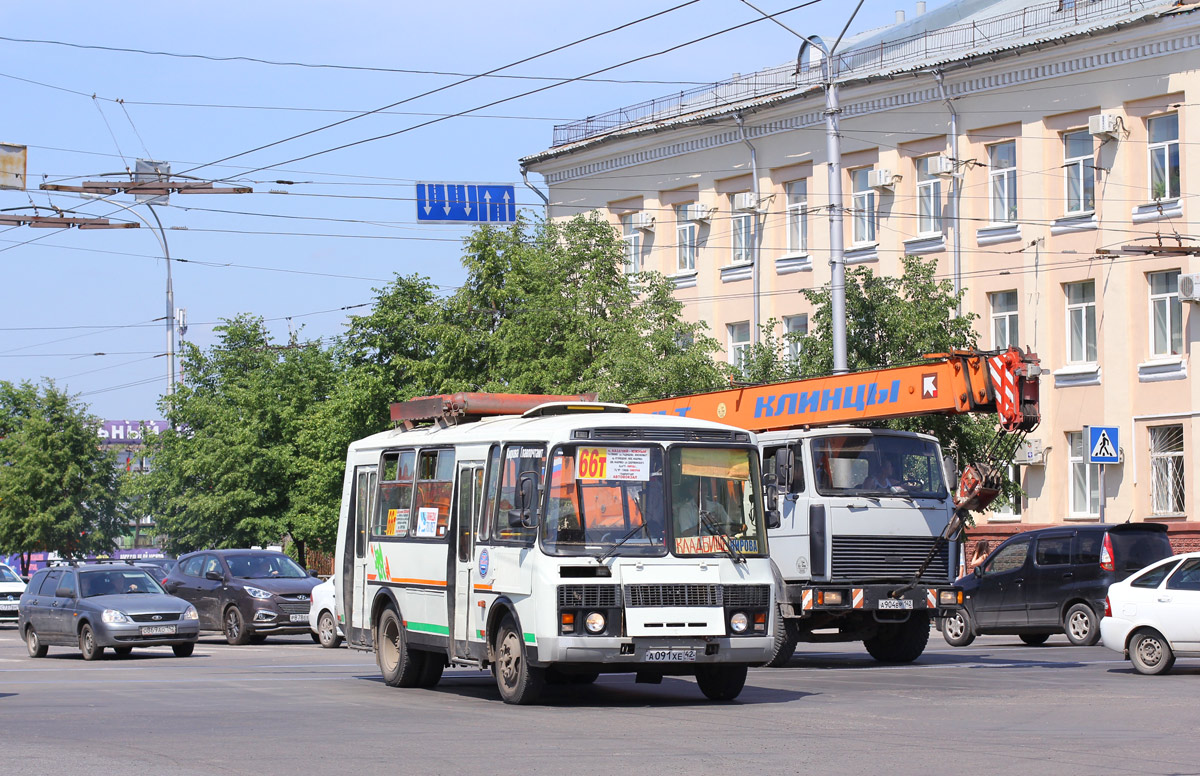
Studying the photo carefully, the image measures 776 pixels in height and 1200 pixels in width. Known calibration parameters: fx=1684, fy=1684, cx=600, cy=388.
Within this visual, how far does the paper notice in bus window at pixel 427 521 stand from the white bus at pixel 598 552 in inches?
1.7

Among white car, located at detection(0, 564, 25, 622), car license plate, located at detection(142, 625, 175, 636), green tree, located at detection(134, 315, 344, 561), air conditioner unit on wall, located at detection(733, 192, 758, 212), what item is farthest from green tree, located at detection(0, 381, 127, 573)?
car license plate, located at detection(142, 625, 175, 636)

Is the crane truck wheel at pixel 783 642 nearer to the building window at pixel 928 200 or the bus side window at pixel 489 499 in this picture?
the bus side window at pixel 489 499

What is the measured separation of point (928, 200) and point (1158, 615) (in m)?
→ 26.5

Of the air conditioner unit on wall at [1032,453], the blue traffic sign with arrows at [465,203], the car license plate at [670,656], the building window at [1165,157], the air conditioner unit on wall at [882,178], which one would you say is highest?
the air conditioner unit on wall at [882,178]

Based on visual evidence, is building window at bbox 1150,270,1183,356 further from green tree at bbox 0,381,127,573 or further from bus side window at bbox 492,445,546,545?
green tree at bbox 0,381,127,573

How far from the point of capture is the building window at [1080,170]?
1594 inches

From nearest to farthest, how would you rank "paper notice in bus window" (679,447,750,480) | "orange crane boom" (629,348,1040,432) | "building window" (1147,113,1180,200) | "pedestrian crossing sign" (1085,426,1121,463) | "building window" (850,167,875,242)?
1. "paper notice in bus window" (679,447,750,480)
2. "orange crane boom" (629,348,1040,432)
3. "pedestrian crossing sign" (1085,426,1121,463)
4. "building window" (1147,113,1180,200)
5. "building window" (850,167,875,242)

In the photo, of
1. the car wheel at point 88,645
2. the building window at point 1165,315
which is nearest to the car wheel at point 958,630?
the car wheel at point 88,645

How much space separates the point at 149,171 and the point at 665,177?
25.6 meters

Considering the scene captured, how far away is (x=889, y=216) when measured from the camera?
4528 cm

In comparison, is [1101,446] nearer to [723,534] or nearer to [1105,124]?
[1105,124]

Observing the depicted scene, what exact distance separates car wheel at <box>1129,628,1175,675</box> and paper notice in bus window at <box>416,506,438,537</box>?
8272 mm

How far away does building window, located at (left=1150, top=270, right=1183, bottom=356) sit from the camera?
3903 centimetres

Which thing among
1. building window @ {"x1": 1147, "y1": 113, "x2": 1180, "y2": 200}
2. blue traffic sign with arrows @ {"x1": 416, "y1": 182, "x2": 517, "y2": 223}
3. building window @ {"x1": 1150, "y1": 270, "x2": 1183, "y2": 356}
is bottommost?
building window @ {"x1": 1150, "y1": 270, "x2": 1183, "y2": 356}
